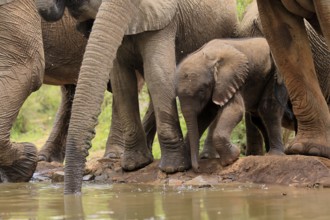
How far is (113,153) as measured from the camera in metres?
9.42

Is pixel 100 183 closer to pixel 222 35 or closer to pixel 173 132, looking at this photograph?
pixel 173 132

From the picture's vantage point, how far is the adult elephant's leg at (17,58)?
720 centimetres

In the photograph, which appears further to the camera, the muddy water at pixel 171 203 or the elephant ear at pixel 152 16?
the elephant ear at pixel 152 16

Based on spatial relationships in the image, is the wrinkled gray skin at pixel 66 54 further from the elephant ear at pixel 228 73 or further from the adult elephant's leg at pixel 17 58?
the elephant ear at pixel 228 73

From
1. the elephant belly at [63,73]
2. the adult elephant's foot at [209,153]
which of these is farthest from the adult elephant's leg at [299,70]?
the elephant belly at [63,73]

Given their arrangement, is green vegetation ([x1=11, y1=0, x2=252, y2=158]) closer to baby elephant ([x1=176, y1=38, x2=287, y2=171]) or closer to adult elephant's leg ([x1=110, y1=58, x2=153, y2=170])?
adult elephant's leg ([x1=110, y1=58, x2=153, y2=170])

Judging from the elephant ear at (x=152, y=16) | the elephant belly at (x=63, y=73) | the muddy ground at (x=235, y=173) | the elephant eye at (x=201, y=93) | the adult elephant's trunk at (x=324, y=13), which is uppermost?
the elephant ear at (x=152, y=16)

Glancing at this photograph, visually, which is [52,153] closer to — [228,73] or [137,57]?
[137,57]

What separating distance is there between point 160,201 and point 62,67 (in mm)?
4651

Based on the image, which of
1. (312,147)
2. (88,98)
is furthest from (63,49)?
(88,98)

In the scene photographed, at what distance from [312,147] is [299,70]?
553 mm

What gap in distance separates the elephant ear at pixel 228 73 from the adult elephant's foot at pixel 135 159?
0.86m

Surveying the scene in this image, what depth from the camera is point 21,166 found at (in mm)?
7930

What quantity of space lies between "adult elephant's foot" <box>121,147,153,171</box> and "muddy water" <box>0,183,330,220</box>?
3.75 feet
